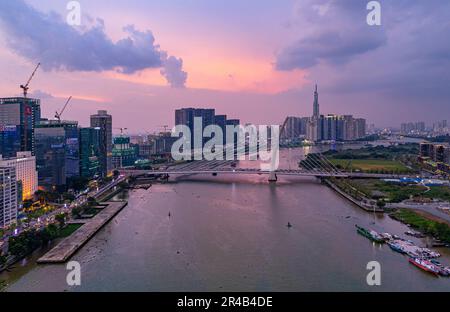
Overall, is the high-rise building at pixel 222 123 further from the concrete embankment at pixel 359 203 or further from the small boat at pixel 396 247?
the small boat at pixel 396 247

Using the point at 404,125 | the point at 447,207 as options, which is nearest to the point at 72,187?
the point at 447,207

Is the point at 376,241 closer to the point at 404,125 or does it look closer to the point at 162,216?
the point at 162,216

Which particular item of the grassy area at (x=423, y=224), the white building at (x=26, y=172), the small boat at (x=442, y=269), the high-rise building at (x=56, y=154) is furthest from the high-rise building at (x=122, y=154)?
the small boat at (x=442, y=269)

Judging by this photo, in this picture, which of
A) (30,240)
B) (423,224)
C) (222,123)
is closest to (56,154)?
(30,240)

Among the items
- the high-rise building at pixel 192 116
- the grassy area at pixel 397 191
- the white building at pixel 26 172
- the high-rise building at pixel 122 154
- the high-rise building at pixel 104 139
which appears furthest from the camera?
the high-rise building at pixel 192 116

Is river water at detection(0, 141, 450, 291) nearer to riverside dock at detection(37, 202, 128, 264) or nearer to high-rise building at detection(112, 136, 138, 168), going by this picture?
riverside dock at detection(37, 202, 128, 264)
